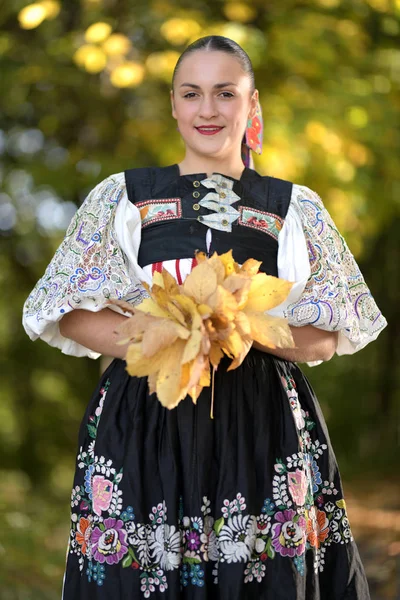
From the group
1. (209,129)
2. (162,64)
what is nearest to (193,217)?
(209,129)

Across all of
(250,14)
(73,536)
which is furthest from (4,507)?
(73,536)

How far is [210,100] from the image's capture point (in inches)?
86.5

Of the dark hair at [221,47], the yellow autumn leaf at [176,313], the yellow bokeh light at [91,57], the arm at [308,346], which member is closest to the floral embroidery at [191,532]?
the arm at [308,346]

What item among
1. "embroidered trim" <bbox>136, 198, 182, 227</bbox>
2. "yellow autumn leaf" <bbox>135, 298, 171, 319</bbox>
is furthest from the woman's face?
"yellow autumn leaf" <bbox>135, 298, 171, 319</bbox>

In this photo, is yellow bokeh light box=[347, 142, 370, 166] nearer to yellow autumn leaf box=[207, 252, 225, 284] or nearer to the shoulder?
the shoulder

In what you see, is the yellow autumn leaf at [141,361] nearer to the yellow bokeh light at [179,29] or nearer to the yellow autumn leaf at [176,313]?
the yellow autumn leaf at [176,313]

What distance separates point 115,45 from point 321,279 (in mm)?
2209

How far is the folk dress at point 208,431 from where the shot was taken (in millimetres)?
2002

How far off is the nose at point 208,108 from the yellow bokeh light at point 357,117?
2178 millimetres

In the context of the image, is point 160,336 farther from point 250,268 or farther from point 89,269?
point 89,269

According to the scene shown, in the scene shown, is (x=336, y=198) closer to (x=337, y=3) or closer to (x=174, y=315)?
(x=337, y=3)

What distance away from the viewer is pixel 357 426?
8023mm

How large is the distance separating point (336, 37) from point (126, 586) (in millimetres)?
3193

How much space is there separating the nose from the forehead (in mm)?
39
